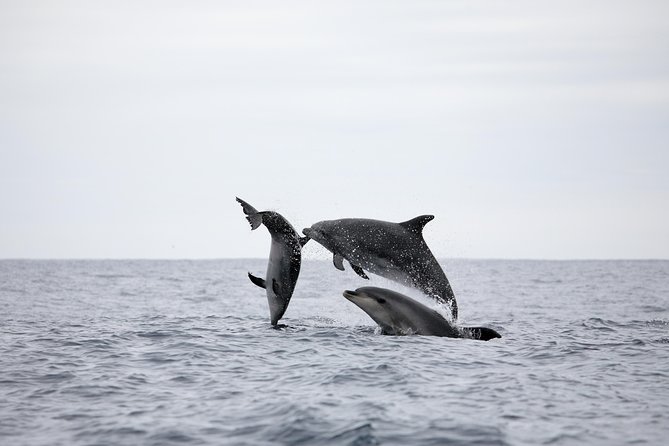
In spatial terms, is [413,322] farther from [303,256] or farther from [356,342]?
[303,256]

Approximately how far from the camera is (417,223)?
19.4 m

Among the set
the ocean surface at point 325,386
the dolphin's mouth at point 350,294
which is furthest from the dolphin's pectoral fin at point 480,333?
the dolphin's mouth at point 350,294

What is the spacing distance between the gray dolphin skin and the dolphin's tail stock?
171 cm

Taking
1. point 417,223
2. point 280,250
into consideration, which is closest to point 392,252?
point 417,223

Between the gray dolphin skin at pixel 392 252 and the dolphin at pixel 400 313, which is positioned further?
the gray dolphin skin at pixel 392 252

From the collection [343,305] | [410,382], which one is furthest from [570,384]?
[343,305]

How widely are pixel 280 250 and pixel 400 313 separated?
9.97ft

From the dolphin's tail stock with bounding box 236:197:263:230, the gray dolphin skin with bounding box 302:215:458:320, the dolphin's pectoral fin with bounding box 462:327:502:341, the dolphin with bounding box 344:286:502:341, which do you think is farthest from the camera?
the gray dolphin skin with bounding box 302:215:458:320

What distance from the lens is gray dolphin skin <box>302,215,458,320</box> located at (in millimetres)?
19453

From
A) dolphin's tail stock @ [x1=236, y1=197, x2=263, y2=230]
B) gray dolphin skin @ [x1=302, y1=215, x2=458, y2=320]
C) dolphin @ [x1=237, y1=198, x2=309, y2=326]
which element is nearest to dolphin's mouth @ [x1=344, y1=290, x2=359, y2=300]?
gray dolphin skin @ [x1=302, y1=215, x2=458, y2=320]

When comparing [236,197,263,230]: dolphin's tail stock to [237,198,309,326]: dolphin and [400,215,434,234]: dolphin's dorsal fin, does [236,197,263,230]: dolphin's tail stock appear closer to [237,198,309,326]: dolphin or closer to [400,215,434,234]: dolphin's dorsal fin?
[237,198,309,326]: dolphin

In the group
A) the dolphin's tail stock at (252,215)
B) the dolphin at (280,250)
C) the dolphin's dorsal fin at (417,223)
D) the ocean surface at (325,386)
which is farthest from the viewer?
the dolphin's dorsal fin at (417,223)

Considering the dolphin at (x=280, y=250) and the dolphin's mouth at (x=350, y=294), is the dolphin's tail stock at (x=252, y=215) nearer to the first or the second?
the dolphin at (x=280, y=250)

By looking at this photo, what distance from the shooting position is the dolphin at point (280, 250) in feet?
62.1
